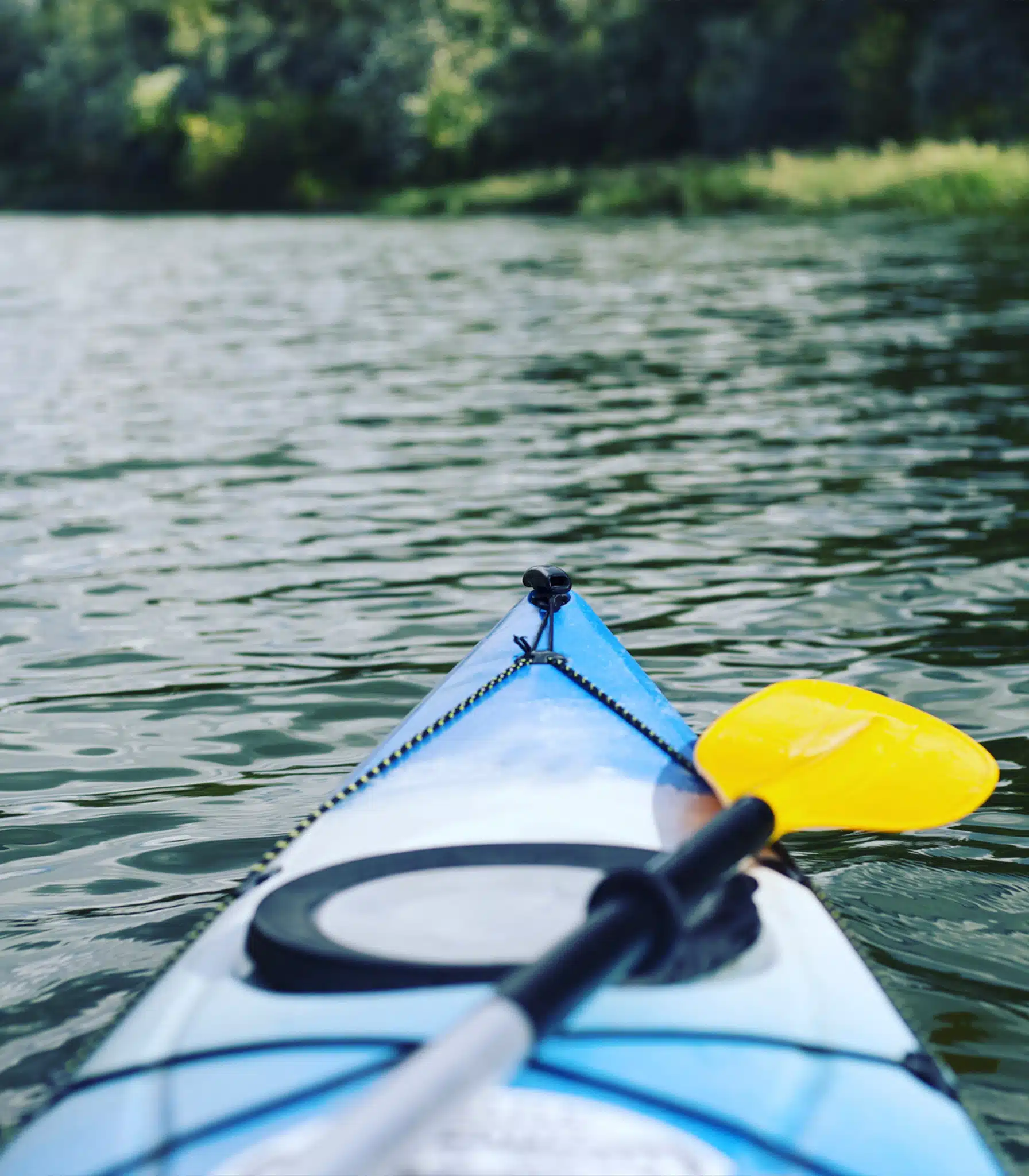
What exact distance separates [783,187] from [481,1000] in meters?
34.1

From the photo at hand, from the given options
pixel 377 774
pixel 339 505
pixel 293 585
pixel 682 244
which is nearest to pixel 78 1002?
pixel 377 774

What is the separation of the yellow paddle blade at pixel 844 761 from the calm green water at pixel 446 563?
1.12 ft

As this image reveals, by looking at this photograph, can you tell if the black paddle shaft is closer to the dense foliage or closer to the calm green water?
the calm green water

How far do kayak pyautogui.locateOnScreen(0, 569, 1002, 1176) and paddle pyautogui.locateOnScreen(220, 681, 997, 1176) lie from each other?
0.09 m

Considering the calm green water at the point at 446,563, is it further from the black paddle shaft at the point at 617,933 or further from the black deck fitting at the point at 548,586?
the black deck fitting at the point at 548,586

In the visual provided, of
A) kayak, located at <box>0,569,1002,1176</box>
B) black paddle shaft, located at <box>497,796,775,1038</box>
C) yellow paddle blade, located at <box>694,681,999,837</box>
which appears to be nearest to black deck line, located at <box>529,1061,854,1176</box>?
kayak, located at <box>0,569,1002,1176</box>

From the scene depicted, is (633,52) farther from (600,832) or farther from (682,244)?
(600,832)

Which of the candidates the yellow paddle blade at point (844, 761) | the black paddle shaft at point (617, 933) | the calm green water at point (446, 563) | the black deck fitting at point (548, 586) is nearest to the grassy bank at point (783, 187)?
the calm green water at point (446, 563)

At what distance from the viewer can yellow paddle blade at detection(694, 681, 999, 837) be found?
9.09 ft

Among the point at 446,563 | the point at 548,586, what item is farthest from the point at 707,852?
the point at 446,563

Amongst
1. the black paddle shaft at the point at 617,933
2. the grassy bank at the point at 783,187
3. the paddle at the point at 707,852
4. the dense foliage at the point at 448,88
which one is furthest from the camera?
the dense foliage at the point at 448,88

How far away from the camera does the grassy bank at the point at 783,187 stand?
28641mm

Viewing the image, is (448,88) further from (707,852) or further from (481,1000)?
(481,1000)

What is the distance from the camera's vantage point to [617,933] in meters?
1.83
